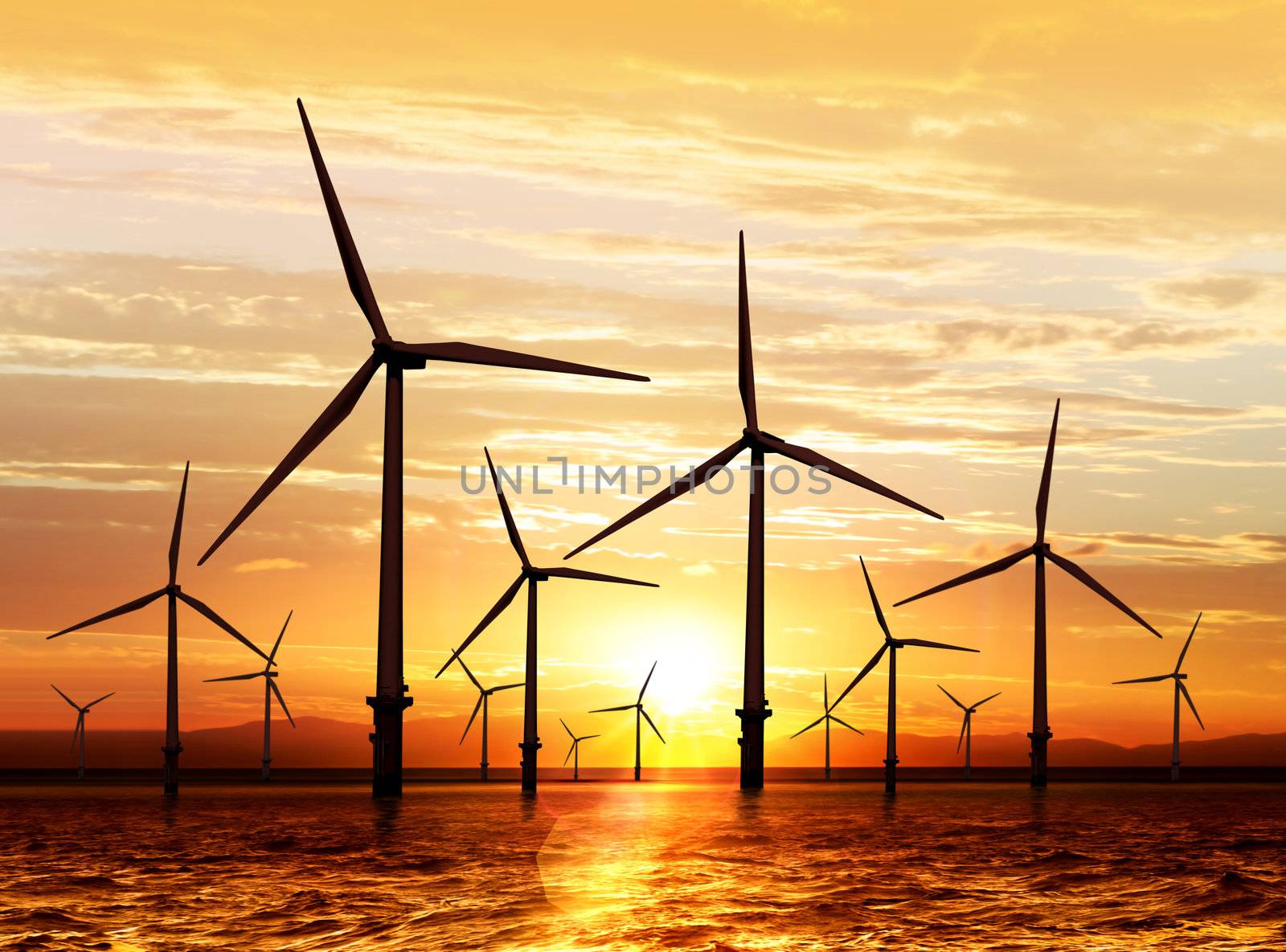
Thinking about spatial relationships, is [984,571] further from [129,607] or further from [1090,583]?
[129,607]

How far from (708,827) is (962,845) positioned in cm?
1717

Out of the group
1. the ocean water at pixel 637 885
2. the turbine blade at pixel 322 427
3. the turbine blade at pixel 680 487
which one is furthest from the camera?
the turbine blade at pixel 680 487

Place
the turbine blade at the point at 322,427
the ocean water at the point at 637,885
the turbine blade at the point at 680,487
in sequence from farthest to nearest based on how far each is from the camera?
the turbine blade at the point at 680,487 → the turbine blade at the point at 322,427 → the ocean water at the point at 637,885

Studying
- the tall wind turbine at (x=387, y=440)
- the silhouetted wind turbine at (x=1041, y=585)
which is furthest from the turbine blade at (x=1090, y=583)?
the tall wind turbine at (x=387, y=440)

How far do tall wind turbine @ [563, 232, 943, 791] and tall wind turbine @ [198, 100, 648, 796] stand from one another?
14808 millimetres

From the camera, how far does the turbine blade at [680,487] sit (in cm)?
9062

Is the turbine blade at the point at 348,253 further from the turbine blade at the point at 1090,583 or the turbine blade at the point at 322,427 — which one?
the turbine blade at the point at 1090,583

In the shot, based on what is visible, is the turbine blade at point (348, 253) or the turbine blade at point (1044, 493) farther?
the turbine blade at point (1044, 493)

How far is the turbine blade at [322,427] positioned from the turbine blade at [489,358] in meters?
2.55

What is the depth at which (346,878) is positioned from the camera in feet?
138

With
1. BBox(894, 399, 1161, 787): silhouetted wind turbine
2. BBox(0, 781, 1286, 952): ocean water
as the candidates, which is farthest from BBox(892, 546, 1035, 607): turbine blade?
BBox(0, 781, 1286, 952): ocean water

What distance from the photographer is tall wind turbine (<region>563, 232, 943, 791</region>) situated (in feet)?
310

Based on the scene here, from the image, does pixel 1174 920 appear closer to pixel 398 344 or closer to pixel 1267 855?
pixel 1267 855

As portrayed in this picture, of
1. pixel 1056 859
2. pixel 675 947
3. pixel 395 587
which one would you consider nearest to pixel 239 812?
pixel 395 587
